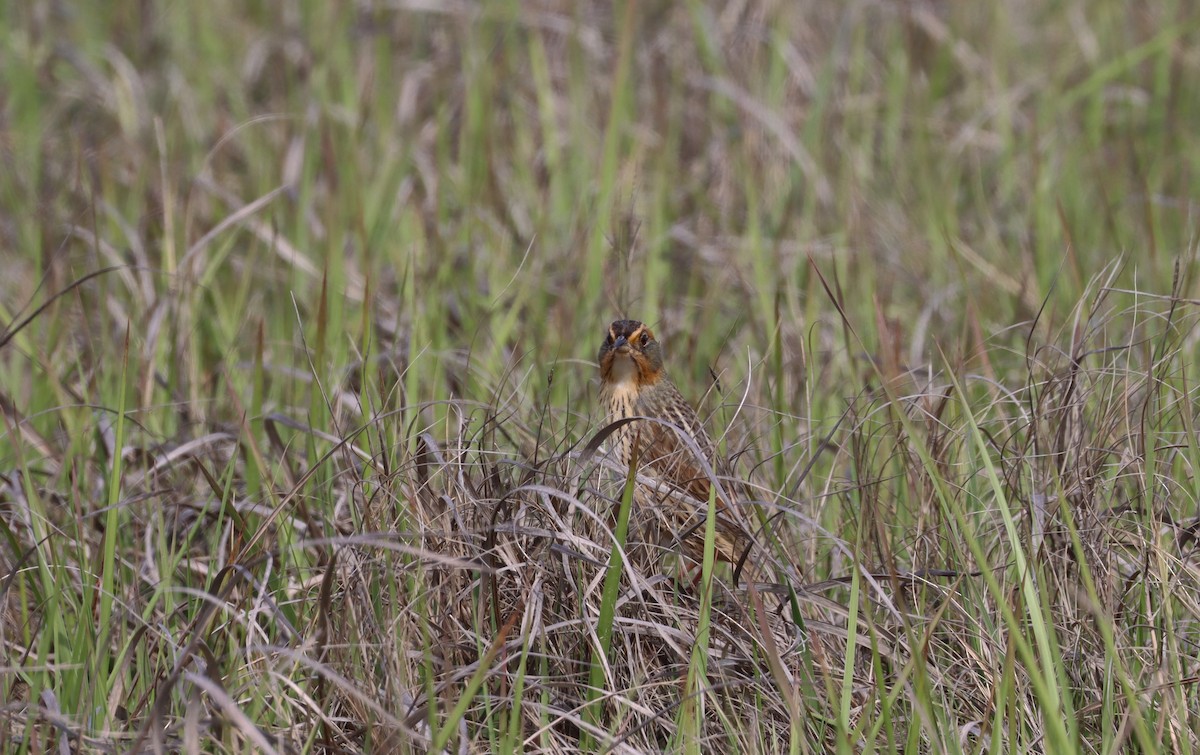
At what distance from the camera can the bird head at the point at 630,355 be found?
11.9 ft

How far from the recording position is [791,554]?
308 centimetres

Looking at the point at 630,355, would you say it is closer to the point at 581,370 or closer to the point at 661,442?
the point at 661,442

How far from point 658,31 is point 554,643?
4430 millimetres

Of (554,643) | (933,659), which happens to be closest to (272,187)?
(554,643)

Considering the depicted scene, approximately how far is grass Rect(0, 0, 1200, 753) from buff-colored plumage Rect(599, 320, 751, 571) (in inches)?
3.5

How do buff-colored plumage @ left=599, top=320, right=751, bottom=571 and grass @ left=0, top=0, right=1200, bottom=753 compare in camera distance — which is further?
buff-colored plumage @ left=599, top=320, right=751, bottom=571

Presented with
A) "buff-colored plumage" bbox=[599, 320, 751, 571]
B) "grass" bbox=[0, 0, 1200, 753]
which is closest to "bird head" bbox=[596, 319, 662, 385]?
"buff-colored plumage" bbox=[599, 320, 751, 571]

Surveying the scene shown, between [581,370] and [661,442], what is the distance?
3.04 ft

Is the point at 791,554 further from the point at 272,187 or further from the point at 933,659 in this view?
the point at 272,187

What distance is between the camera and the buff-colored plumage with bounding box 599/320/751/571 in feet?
9.53

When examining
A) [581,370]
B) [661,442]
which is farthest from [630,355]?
[581,370]

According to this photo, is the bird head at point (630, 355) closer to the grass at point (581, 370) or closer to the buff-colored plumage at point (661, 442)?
the buff-colored plumage at point (661, 442)

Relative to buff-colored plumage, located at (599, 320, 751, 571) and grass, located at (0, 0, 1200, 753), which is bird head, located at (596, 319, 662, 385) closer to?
buff-colored plumage, located at (599, 320, 751, 571)

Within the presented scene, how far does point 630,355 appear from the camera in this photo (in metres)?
3.66
